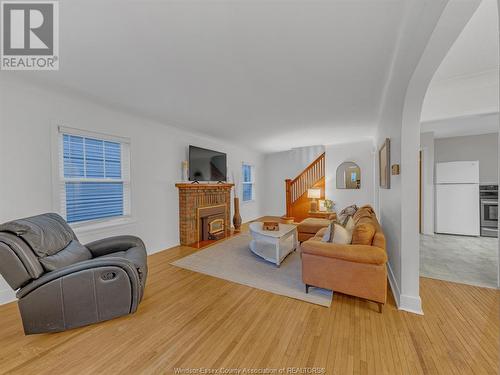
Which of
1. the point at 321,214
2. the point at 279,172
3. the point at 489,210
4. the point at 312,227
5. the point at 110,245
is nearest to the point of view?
the point at 110,245

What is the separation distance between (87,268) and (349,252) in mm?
2355

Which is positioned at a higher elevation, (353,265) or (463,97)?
(463,97)

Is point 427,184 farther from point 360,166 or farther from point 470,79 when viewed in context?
point 470,79

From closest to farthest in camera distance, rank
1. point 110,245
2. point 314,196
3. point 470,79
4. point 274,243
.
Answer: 1. point 110,245
2. point 470,79
3. point 274,243
4. point 314,196

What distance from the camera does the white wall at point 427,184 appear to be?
15.1ft

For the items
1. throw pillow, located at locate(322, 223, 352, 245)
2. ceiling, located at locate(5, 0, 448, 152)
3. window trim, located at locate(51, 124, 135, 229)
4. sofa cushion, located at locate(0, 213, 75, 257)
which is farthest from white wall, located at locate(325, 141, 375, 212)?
sofa cushion, located at locate(0, 213, 75, 257)

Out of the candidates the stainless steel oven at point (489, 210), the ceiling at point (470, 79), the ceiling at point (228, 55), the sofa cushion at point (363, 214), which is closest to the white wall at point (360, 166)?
the ceiling at point (470, 79)

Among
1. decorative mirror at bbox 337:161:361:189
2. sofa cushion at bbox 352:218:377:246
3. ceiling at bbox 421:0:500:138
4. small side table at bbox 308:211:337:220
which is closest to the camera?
ceiling at bbox 421:0:500:138

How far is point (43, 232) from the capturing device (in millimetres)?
1836

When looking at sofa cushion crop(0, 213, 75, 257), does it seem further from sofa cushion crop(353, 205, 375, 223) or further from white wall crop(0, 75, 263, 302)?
sofa cushion crop(353, 205, 375, 223)

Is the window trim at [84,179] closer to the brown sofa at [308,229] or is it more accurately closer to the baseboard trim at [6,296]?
the baseboard trim at [6,296]

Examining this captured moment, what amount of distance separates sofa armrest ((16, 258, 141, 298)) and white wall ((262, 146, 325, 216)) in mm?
6063

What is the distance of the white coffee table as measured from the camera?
3.06 m

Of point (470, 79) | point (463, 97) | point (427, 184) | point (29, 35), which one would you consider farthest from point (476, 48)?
point (29, 35)
